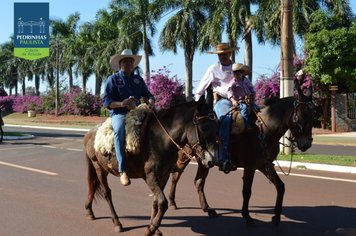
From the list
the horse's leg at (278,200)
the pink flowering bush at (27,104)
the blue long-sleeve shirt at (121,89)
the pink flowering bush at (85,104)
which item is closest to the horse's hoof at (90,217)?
the blue long-sleeve shirt at (121,89)

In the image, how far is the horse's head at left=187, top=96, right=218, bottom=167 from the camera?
549 cm

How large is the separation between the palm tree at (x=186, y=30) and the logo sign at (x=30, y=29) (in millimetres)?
9655

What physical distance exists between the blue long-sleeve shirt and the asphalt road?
1.82 metres

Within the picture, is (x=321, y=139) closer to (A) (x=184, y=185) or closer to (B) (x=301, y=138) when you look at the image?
(A) (x=184, y=185)

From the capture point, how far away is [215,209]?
7.92m

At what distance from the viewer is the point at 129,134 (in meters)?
6.21

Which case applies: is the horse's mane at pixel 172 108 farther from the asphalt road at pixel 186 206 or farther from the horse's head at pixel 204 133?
the asphalt road at pixel 186 206

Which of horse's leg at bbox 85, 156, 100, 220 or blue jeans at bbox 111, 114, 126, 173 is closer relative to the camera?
blue jeans at bbox 111, 114, 126, 173

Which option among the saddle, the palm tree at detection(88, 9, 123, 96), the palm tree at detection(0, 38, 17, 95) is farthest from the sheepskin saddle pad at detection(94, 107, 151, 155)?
the palm tree at detection(0, 38, 17, 95)

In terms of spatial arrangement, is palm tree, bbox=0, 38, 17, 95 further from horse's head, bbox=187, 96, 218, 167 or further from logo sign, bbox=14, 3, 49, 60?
horse's head, bbox=187, 96, 218, 167

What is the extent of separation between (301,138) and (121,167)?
247 centimetres

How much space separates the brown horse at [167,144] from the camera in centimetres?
557

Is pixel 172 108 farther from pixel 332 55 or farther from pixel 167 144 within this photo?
pixel 332 55

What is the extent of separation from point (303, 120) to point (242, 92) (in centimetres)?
127
